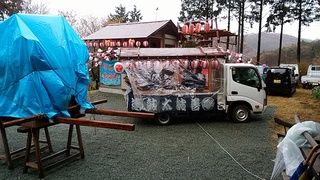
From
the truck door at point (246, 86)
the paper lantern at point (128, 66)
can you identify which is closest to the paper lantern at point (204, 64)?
the truck door at point (246, 86)

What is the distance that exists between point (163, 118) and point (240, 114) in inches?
105

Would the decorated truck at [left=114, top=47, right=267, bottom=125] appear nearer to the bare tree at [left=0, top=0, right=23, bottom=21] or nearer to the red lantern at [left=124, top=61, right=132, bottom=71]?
the red lantern at [left=124, top=61, right=132, bottom=71]

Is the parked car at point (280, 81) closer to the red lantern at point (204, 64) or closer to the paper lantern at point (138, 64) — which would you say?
the red lantern at point (204, 64)

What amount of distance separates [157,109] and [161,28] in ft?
30.2

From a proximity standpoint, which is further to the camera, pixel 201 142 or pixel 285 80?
pixel 285 80

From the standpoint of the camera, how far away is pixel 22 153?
564cm

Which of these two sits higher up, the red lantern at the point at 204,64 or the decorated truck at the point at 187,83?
the red lantern at the point at 204,64

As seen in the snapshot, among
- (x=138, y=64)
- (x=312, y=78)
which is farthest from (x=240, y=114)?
(x=312, y=78)

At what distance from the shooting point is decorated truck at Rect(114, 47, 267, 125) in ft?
27.0

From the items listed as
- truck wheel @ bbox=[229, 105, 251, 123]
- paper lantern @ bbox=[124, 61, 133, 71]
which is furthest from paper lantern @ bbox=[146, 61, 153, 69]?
truck wheel @ bbox=[229, 105, 251, 123]

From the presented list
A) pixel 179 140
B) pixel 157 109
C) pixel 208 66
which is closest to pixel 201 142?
pixel 179 140

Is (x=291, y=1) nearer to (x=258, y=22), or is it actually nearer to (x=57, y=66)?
(x=258, y=22)

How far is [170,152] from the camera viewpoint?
5.85 meters

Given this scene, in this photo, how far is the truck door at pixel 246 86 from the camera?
27.9 ft
